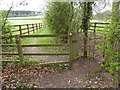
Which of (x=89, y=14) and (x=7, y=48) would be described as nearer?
(x=7, y=48)

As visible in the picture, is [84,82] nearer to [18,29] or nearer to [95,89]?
[95,89]

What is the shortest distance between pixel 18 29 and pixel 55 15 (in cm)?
315

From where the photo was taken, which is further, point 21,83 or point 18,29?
point 18,29

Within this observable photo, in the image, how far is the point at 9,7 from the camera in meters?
2.37

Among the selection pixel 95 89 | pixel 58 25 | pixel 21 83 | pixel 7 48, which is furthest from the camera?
pixel 58 25

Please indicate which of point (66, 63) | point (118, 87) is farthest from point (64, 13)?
point (118, 87)

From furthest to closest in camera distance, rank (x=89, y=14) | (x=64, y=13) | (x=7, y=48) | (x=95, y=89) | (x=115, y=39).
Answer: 1. (x=64, y=13)
2. (x=89, y=14)
3. (x=7, y=48)
4. (x=95, y=89)
5. (x=115, y=39)

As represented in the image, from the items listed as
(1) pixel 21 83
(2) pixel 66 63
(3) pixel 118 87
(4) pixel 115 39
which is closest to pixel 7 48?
(1) pixel 21 83

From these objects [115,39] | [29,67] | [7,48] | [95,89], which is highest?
[115,39]

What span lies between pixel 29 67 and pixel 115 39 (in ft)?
7.99

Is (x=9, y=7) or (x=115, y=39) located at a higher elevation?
(x=9, y=7)

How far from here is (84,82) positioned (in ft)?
7.72

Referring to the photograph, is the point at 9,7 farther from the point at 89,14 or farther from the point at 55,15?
the point at 55,15

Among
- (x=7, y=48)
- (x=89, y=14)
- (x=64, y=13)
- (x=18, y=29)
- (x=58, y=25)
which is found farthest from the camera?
(x=18, y=29)
